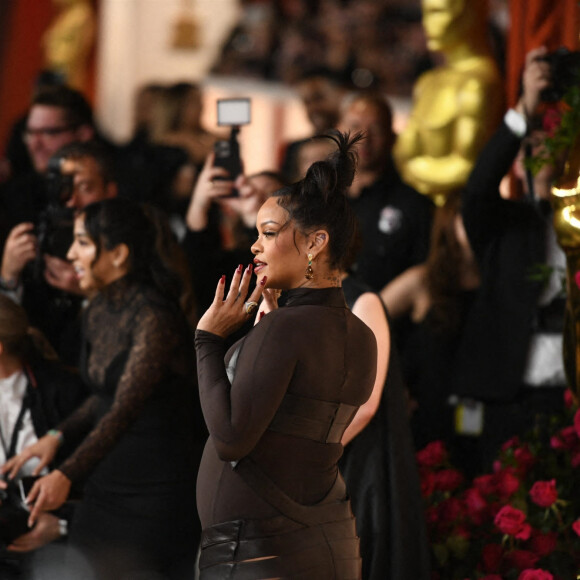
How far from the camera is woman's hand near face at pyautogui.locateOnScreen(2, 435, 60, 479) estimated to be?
115 inches

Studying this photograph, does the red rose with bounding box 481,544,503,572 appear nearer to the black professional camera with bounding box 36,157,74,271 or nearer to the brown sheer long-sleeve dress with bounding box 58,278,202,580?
the brown sheer long-sleeve dress with bounding box 58,278,202,580

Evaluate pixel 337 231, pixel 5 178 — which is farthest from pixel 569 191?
pixel 5 178

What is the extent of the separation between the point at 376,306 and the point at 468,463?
3.79 feet

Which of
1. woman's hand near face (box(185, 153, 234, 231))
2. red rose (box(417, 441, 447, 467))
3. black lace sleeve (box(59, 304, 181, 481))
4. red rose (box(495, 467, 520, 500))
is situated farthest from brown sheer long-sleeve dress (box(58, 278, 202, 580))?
red rose (box(495, 467, 520, 500))

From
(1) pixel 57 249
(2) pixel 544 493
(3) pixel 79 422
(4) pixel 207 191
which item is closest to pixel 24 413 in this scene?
(3) pixel 79 422

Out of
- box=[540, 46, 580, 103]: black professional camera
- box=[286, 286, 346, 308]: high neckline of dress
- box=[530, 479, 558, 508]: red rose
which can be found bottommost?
box=[530, 479, 558, 508]: red rose

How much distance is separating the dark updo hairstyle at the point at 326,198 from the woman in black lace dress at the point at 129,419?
2.95 ft

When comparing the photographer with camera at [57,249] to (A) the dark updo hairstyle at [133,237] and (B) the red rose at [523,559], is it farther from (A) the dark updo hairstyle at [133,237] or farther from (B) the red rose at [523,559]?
(B) the red rose at [523,559]

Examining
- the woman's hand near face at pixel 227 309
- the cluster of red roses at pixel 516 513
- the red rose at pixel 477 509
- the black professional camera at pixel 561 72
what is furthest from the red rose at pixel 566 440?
the woman's hand near face at pixel 227 309

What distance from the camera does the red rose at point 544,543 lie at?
288 centimetres

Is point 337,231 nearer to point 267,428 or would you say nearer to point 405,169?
point 267,428

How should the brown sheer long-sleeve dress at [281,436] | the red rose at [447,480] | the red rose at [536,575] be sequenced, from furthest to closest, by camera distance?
the red rose at [447,480] < the red rose at [536,575] < the brown sheer long-sleeve dress at [281,436]

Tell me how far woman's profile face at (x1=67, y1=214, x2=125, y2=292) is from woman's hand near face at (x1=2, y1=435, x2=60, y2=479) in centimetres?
41

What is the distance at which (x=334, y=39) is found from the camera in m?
6.65
